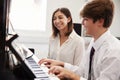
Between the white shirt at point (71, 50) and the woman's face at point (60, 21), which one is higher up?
the woman's face at point (60, 21)

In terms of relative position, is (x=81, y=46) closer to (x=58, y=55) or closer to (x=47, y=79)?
(x=58, y=55)

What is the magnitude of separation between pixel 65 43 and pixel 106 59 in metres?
1.16

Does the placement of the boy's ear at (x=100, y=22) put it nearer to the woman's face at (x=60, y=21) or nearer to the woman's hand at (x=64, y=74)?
the woman's hand at (x=64, y=74)

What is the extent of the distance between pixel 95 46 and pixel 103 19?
17 cm

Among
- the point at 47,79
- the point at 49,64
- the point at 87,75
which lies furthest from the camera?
the point at 49,64

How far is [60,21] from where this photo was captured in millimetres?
2561

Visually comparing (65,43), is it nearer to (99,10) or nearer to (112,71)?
(99,10)

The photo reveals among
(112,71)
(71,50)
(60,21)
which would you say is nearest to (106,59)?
(112,71)

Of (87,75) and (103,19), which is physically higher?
(103,19)

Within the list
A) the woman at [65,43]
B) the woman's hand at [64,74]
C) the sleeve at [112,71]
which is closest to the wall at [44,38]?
the woman at [65,43]

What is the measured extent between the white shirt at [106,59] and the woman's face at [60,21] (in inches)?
43.6

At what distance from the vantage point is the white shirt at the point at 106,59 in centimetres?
128

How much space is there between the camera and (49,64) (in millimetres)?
1920

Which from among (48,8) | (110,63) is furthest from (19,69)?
(48,8)
